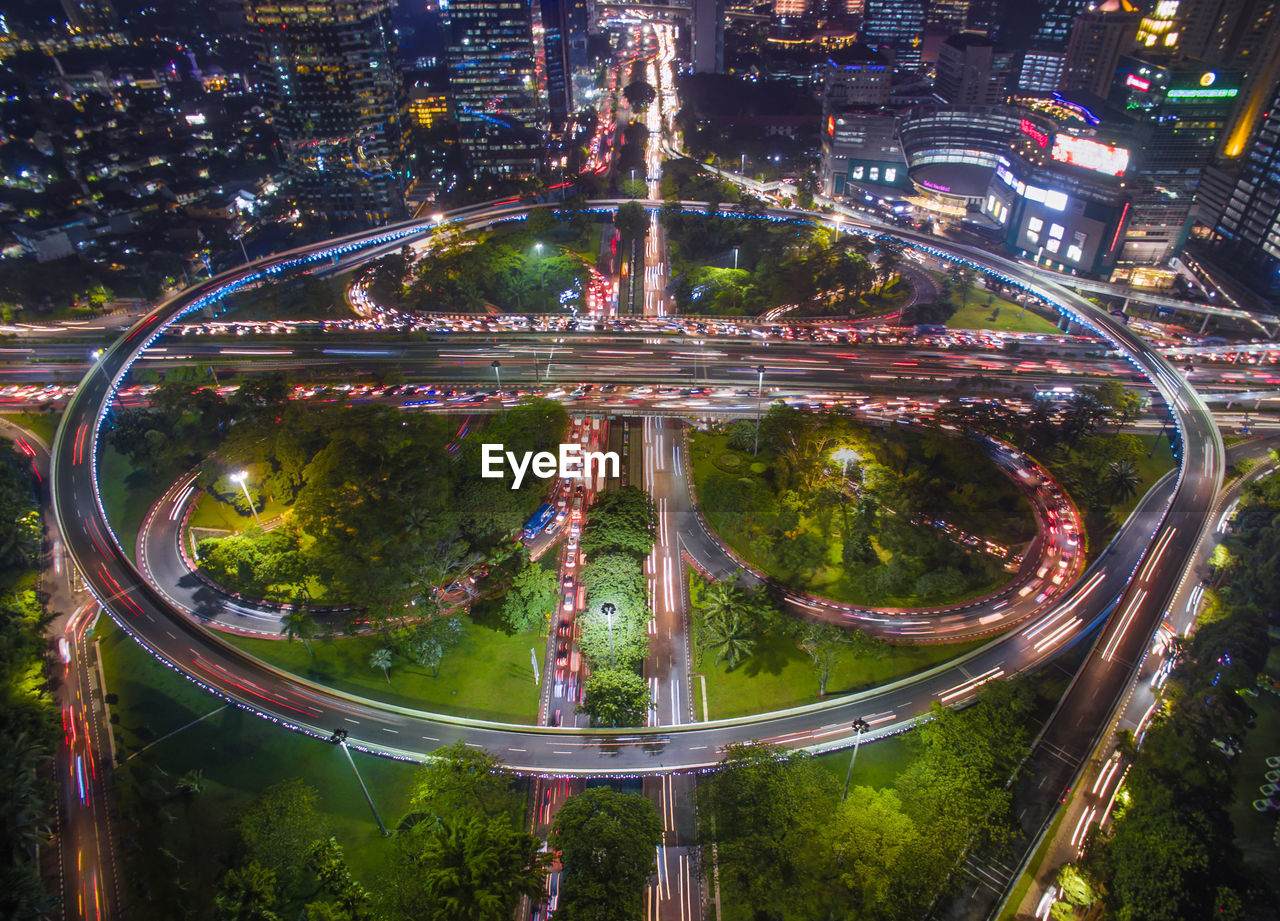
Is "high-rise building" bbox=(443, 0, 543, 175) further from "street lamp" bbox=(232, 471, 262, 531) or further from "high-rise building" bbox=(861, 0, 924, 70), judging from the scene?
"street lamp" bbox=(232, 471, 262, 531)

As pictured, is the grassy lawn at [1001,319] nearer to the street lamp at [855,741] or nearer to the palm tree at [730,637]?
the palm tree at [730,637]

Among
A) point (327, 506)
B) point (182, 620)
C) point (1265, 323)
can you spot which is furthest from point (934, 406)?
point (182, 620)

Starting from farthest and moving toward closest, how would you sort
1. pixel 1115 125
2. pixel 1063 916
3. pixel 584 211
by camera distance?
pixel 584 211 → pixel 1115 125 → pixel 1063 916

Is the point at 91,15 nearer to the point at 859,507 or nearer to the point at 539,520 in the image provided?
the point at 539,520

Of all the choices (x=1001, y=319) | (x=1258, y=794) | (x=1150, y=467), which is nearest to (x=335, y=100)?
(x=1001, y=319)

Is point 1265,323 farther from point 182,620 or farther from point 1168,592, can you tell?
point 182,620

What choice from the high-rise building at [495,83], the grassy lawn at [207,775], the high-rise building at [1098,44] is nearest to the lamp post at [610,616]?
the grassy lawn at [207,775]

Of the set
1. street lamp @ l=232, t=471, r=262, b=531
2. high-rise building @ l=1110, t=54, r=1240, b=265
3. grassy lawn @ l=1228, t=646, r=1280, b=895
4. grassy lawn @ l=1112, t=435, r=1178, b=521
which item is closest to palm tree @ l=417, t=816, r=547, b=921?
street lamp @ l=232, t=471, r=262, b=531
